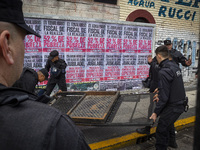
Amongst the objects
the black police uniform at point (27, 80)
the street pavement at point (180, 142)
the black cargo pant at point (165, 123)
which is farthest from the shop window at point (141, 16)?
the black police uniform at point (27, 80)

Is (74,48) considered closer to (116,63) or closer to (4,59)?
(116,63)

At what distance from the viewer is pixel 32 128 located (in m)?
0.68

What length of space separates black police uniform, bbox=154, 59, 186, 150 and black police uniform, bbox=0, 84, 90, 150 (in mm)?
2713

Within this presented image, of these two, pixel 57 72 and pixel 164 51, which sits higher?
pixel 164 51

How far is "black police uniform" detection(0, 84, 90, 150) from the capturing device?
668 mm

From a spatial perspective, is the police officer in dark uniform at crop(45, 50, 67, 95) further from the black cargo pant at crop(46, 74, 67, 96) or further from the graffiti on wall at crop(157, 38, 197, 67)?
the graffiti on wall at crop(157, 38, 197, 67)

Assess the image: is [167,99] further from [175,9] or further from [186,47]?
[186,47]

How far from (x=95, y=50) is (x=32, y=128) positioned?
6317 mm

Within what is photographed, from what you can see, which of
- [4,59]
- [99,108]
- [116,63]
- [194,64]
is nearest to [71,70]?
[116,63]

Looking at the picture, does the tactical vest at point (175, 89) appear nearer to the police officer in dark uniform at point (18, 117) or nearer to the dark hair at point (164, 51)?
the dark hair at point (164, 51)

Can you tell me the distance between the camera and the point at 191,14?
938 centimetres

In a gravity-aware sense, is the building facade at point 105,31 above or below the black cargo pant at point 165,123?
above

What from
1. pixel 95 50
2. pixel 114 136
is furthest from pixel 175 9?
pixel 114 136

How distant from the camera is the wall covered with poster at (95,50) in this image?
6004 mm
